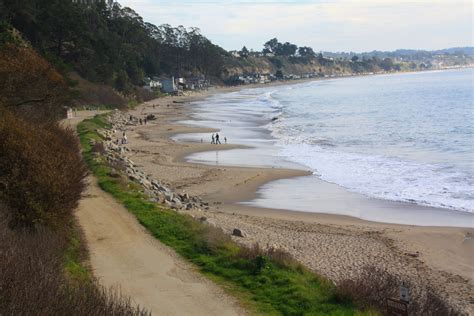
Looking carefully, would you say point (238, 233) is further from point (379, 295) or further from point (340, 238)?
point (379, 295)

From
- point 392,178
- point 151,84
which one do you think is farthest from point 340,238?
point 151,84

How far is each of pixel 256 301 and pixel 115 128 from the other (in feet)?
134

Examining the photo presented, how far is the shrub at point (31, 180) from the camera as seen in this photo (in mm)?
11695

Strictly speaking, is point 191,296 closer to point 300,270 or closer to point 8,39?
point 300,270

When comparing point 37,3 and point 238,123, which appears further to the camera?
point 37,3

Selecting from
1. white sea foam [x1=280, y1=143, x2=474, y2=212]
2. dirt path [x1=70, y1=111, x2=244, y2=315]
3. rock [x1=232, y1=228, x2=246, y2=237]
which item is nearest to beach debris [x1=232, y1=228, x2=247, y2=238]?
rock [x1=232, y1=228, x2=246, y2=237]

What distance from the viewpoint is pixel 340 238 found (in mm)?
18234

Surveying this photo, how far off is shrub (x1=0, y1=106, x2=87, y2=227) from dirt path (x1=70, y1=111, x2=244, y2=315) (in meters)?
1.44

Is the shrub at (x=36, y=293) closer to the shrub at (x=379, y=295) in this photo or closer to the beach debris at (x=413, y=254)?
the shrub at (x=379, y=295)

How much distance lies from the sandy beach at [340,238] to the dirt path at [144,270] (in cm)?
310

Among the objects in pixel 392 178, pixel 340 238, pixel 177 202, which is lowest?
pixel 340 238

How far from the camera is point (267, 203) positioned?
77.4 ft

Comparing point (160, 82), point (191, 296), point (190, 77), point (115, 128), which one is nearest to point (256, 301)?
point (191, 296)

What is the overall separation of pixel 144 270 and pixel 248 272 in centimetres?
216
